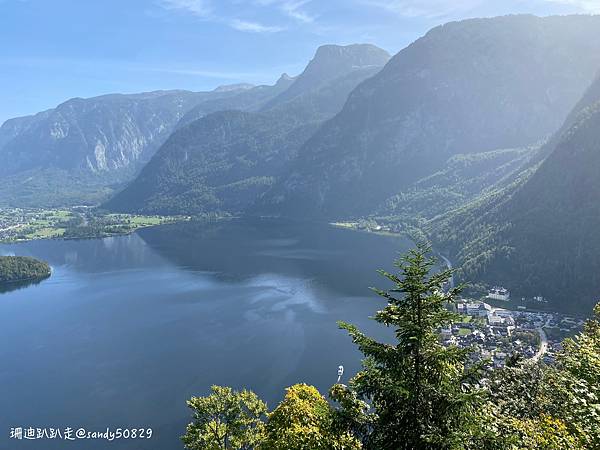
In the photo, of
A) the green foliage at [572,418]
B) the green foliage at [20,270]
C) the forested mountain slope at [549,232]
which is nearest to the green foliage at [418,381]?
the green foliage at [572,418]

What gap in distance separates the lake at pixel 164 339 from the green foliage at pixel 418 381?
57.3 m

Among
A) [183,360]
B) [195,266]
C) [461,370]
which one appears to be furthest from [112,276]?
[461,370]

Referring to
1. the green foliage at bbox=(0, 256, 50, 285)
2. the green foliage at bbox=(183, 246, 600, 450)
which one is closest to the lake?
the green foliage at bbox=(0, 256, 50, 285)

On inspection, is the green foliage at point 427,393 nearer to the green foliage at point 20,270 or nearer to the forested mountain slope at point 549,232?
the forested mountain slope at point 549,232

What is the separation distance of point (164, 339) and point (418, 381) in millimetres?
99158

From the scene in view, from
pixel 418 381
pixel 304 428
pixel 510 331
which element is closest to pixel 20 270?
pixel 510 331

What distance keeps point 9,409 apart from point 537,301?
11660cm

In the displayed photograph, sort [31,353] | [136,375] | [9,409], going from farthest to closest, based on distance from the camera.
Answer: [31,353] → [136,375] → [9,409]

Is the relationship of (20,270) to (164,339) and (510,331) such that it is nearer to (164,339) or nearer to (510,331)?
(164,339)

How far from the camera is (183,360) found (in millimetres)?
91562

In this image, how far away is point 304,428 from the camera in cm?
2442

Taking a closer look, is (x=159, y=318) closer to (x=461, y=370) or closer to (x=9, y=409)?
(x=9, y=409)

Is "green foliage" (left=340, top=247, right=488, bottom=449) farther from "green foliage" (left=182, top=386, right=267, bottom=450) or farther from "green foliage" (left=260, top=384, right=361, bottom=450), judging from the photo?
"green foliage" (left=182, top=386, right=267, bottom=450)

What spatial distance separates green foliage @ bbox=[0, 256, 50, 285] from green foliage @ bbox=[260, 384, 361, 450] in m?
171
